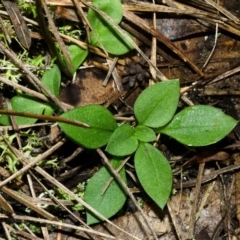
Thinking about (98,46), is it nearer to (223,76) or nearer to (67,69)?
(67,69)

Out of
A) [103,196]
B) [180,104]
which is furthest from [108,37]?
[103,196]

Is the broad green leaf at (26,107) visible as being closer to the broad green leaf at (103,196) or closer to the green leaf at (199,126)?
the broad green leaf at (103,196)

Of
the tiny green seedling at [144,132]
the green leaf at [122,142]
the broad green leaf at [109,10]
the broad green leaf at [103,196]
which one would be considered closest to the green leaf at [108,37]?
the broad green leaf at [109,10]

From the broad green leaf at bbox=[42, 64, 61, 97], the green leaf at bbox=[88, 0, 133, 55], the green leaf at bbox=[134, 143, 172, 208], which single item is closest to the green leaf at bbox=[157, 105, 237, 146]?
the green leaf at bbox=[134, 143, 172, 208]

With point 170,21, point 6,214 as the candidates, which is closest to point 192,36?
point 170,21

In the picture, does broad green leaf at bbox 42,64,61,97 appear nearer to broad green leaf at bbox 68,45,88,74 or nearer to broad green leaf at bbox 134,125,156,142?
broad green leaf at bbox 68,45,88,74

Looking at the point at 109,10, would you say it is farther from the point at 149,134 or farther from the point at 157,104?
the point at 149,134
